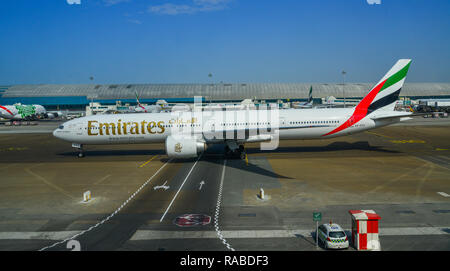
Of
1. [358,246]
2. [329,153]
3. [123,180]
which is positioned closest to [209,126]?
[123,180]

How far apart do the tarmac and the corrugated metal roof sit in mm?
105884

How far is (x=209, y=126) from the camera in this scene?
3106 centimetres

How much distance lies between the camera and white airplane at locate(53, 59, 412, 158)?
31.1 metres

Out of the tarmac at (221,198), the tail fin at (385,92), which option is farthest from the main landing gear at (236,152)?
the tail fin at (385,92)

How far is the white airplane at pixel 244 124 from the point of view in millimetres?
31125

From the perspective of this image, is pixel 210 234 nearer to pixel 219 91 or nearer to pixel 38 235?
pixel 38 235

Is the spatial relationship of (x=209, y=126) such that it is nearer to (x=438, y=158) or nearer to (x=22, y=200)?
(x=22, y=200)

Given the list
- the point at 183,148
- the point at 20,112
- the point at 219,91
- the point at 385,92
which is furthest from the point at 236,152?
the point at 219,91

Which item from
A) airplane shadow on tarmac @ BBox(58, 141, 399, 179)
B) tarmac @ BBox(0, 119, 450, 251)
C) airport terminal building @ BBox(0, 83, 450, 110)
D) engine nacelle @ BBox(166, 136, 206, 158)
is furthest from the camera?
airport terminal building @ BBox(0, 83, 450, 110)

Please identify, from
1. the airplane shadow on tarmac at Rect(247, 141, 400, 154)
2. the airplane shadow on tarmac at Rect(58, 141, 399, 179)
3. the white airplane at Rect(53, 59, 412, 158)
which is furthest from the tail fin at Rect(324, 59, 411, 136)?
the airplane shadow on tarmac at Rect(58, 141, 399, 179)

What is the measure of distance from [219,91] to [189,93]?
13.7m

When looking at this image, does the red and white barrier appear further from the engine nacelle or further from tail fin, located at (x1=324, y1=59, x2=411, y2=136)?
tail fin, located at (x1=324, y1=59, x2=411, y2=136)

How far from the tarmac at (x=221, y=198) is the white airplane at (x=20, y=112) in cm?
6344

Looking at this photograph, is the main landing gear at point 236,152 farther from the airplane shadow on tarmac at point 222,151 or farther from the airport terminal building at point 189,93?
the airport terminal building at point 189,93
